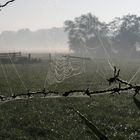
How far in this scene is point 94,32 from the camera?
412 ft

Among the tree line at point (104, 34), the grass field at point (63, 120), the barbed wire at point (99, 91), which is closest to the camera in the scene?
the barbed wire at point (99, 91)

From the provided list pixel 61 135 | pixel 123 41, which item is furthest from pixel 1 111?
pixel 123 41

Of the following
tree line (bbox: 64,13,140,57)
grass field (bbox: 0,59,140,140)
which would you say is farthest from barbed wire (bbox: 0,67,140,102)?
tree line (bbox: 64,13,140,57)

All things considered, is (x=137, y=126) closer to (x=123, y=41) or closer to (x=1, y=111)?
(x=1, y=111)

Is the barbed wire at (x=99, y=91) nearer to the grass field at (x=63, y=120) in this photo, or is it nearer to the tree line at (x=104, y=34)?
the grass field at (x=63, y=120)

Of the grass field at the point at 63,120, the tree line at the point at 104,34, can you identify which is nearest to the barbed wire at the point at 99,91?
the grass field at the point at 63,120

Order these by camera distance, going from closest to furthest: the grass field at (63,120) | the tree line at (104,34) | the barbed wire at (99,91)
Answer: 1. the barbed wire at (99,91)
2. the grass field at (63,120)
3. the tree line at (104,34)

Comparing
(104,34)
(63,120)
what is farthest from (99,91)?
(104,34)

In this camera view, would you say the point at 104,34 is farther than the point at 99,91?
Yes

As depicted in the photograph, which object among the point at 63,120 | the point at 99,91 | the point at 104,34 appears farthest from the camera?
the point at 104,34

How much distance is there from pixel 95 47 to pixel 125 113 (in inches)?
4345

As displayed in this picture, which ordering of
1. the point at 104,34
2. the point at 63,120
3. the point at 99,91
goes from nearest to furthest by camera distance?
the point at 99,91 < the point at 63,120 < the point at 104,34

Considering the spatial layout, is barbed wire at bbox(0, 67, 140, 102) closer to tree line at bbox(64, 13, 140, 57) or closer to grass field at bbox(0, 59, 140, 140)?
grass field at bbox(0, 59, 140, 140)

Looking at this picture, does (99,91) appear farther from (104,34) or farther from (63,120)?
(104,34)
